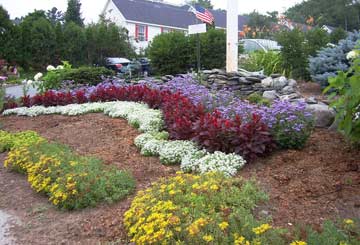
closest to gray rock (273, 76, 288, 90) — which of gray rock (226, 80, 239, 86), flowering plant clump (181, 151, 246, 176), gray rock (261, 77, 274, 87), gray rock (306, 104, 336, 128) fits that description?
gray rock (261, 77, 274, 87)

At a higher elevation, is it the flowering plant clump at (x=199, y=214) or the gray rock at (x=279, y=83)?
the gray rock at (x=279, y=83)

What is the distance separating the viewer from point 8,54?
2414cm

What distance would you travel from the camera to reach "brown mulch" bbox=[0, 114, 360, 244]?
142 inches

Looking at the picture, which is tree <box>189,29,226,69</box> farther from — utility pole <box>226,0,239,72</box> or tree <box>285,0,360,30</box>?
tree <box>285,0,360,30</box>

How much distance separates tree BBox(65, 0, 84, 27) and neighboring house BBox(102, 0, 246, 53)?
2093 mm

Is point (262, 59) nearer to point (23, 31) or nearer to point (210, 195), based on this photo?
point (210, 195)

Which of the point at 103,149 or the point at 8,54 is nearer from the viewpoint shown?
the point at 103,149

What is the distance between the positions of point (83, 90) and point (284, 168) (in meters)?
6.52

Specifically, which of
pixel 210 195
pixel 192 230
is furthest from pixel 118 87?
pixel 192 230

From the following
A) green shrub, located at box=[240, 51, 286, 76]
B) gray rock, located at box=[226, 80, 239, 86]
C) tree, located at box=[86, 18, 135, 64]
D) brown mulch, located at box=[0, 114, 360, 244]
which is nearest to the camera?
brown mulch, located at box=[0, 114, 360, 244]

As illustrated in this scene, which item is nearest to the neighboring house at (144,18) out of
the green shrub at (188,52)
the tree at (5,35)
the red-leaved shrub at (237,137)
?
the tree at (5,35)

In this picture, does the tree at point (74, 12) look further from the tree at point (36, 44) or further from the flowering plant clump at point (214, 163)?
the flowering plant clump at point (214, 163)

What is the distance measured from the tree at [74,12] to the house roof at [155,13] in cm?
312

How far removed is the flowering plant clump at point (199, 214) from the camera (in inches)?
117
